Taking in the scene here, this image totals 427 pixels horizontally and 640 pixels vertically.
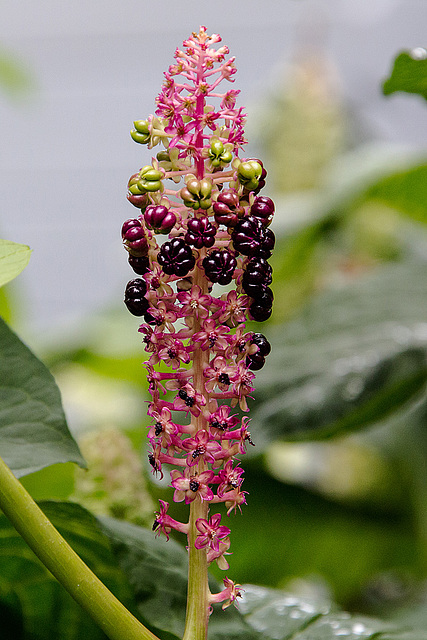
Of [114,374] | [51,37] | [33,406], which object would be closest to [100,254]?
[51,37]

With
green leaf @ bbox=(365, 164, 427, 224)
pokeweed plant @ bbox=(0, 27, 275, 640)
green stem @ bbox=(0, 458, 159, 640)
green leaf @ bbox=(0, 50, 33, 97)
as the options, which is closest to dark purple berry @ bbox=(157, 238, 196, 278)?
pokeweed plant @ bbox=(0, 27, 275, 640)

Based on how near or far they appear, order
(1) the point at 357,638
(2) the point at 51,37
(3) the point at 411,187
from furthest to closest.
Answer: (2) the point at 51,37, (3) the point at 411,187, (1) the point at 357,638

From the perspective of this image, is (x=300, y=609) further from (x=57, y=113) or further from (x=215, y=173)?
(x=57, y=113)

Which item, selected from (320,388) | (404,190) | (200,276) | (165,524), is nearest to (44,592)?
(165,524)

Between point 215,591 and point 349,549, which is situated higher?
point 215,591

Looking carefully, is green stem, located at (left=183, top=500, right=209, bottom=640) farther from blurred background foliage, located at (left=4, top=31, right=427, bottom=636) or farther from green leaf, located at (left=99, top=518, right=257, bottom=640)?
blurred background foliage, located at (left=4, top=31, right=427, bottom=636)

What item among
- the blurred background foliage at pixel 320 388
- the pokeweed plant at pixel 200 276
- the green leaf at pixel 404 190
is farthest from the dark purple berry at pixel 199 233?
the green leaf at pixel 404 190
